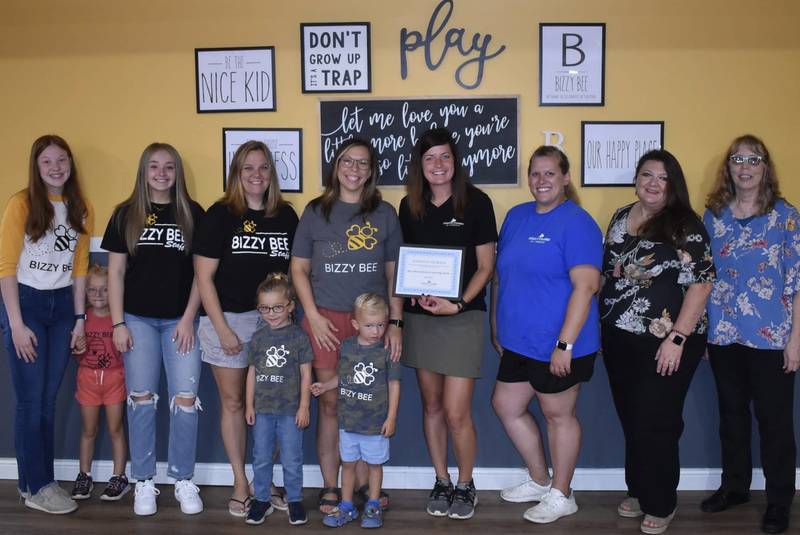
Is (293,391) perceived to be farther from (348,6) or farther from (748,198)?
(748,198)

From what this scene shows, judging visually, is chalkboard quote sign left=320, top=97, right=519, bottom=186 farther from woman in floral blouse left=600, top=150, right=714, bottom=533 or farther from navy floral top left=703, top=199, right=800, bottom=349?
navy floral top left=703, top=199, right=800, bottom=349

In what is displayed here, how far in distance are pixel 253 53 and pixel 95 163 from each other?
101 cm

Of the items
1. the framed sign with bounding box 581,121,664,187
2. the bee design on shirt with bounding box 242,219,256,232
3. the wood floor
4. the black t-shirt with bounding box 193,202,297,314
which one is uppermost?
the framed sign with bounding box 581,121,664,187

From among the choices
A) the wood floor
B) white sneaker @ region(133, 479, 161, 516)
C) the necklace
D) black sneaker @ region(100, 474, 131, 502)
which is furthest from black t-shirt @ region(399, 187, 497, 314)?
black sneaker @ region(100, 474, 131, 502)

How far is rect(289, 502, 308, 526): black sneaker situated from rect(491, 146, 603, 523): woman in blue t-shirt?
992 millimetres

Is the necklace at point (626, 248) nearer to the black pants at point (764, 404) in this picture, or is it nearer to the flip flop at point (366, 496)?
the black pants at point (764, 404)

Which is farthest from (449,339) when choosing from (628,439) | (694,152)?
(694,152)

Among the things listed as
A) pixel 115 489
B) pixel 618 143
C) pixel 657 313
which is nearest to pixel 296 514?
pixel 115 489

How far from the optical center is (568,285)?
2754 millimetres

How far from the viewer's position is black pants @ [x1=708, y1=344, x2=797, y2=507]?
9.33ft

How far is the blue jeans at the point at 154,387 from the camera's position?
3.02 meters

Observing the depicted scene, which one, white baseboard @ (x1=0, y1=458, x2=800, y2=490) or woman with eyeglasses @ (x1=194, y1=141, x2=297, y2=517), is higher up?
woman with eyeglasses @ (x1=194, y1=141, x2=297, y2=517)

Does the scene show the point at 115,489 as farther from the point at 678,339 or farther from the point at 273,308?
the point at 678,339

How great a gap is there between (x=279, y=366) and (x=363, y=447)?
0.49 m
